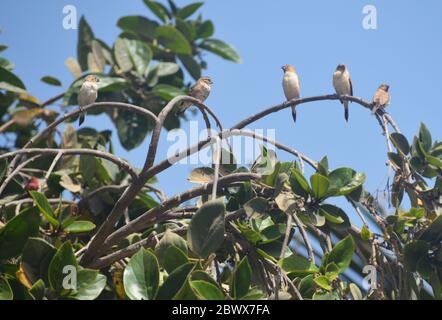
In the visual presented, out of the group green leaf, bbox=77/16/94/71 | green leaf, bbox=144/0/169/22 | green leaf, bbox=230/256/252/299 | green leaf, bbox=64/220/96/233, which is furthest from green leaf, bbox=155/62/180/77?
green leaf, bbox=230/256/252/299

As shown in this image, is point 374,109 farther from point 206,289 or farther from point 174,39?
point 174,39

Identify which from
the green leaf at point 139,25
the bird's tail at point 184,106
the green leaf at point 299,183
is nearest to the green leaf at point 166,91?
the bird's tail at point 184,106

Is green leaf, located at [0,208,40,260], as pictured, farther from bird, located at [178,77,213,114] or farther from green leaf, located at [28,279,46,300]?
bird, located at [178,77,213,114]

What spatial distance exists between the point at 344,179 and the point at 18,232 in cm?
163

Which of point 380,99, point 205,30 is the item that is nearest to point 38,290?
point 380,99

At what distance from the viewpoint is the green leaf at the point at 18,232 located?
11.1 ft

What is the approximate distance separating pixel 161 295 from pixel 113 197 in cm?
250

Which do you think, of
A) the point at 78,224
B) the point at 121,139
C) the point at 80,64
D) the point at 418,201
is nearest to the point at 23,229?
the point at 78,224

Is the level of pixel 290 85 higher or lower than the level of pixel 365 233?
higher

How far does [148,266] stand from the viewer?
2.95 m

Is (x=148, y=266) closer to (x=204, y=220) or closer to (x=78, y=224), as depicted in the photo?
(x=204, y=220)

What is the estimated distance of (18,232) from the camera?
3.39 metres

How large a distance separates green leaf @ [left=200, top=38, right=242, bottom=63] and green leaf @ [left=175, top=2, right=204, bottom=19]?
322mm

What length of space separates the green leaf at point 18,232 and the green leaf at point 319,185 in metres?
1.34
